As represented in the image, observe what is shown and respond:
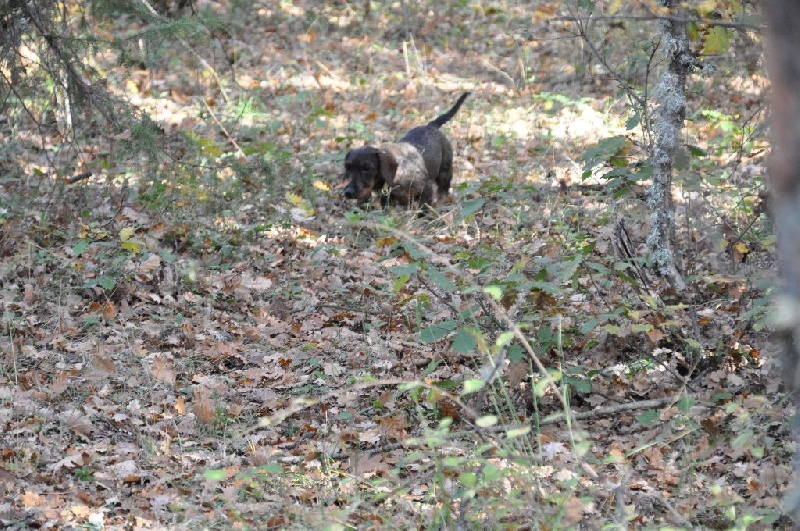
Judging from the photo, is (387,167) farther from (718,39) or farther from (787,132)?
(787,132)

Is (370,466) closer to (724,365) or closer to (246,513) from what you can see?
(246,513)

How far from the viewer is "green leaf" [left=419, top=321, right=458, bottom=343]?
4055 millimetres

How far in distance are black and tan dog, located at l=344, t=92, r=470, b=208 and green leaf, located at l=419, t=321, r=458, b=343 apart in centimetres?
422

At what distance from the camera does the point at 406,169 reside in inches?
345

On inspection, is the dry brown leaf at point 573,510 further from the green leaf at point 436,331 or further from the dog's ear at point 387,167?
the dog's ear at point 387,167

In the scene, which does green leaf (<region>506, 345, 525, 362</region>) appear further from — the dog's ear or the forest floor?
the dog's ear

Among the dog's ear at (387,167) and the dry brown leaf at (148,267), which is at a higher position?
the dog's ear at (387,167)

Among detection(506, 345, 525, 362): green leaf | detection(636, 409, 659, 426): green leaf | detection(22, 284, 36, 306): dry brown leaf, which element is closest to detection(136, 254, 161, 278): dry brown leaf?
detection(22, 284, 36, 306): dry brown leaf

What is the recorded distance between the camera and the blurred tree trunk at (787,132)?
2066 mm

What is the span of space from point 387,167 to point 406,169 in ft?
0.72

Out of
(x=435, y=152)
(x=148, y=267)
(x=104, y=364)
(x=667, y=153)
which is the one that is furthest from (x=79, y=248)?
(x=667, y=153)

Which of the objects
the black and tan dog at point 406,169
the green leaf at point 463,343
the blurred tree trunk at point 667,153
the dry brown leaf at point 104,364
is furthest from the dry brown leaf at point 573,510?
the black and tan dog at point 406,169

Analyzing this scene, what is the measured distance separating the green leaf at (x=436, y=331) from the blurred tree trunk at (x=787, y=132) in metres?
2.03

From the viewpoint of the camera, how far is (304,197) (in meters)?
8.78
